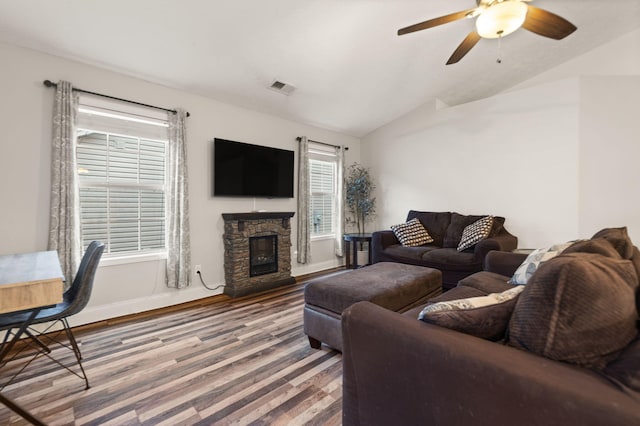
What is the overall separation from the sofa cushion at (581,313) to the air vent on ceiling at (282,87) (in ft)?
11.3

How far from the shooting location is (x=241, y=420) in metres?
1.53

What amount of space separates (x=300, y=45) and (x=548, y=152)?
3.39 metres

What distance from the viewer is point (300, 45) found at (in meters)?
2.96

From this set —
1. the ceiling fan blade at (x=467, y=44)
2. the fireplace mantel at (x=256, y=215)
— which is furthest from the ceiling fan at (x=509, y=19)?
the fireplace mantel at (x=256, y=215)

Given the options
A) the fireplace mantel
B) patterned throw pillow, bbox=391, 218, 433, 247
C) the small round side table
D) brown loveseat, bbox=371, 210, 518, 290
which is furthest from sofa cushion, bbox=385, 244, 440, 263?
the fireplace mantel

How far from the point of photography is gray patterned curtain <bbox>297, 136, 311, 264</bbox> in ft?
14.9

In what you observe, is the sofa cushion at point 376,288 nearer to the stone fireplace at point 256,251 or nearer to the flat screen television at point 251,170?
the stone fireplace at point 256,251

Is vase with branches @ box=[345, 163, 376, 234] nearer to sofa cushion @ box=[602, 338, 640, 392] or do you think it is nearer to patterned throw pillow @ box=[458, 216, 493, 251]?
patterned throw pillow @ box=[458, 216, 493, 251]

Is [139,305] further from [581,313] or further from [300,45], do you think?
[581,313]

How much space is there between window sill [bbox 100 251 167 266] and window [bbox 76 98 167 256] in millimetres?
47

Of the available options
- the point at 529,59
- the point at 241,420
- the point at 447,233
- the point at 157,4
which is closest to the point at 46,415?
the point at 241,420

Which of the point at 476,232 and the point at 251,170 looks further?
the point at 251,170

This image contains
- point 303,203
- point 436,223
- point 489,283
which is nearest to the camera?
point 489,283

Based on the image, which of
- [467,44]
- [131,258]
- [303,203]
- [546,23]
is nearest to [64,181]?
[131,258]
